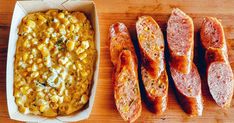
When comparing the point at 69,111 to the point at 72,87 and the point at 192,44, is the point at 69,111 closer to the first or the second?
the point at 72,87

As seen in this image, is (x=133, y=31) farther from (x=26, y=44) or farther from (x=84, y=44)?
(x=26, y=44)

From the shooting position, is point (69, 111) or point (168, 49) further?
point (168, 49)

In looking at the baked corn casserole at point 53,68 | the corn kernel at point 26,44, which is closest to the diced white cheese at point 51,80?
the baked corn casserole at point 53,68

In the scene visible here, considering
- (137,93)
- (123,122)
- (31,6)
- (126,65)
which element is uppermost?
(31,6)

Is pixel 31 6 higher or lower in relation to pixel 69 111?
higher

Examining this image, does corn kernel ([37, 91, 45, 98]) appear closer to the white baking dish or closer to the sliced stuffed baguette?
the white baking dish

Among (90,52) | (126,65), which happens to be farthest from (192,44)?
(90,52)

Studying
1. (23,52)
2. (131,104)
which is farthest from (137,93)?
(23,52)
